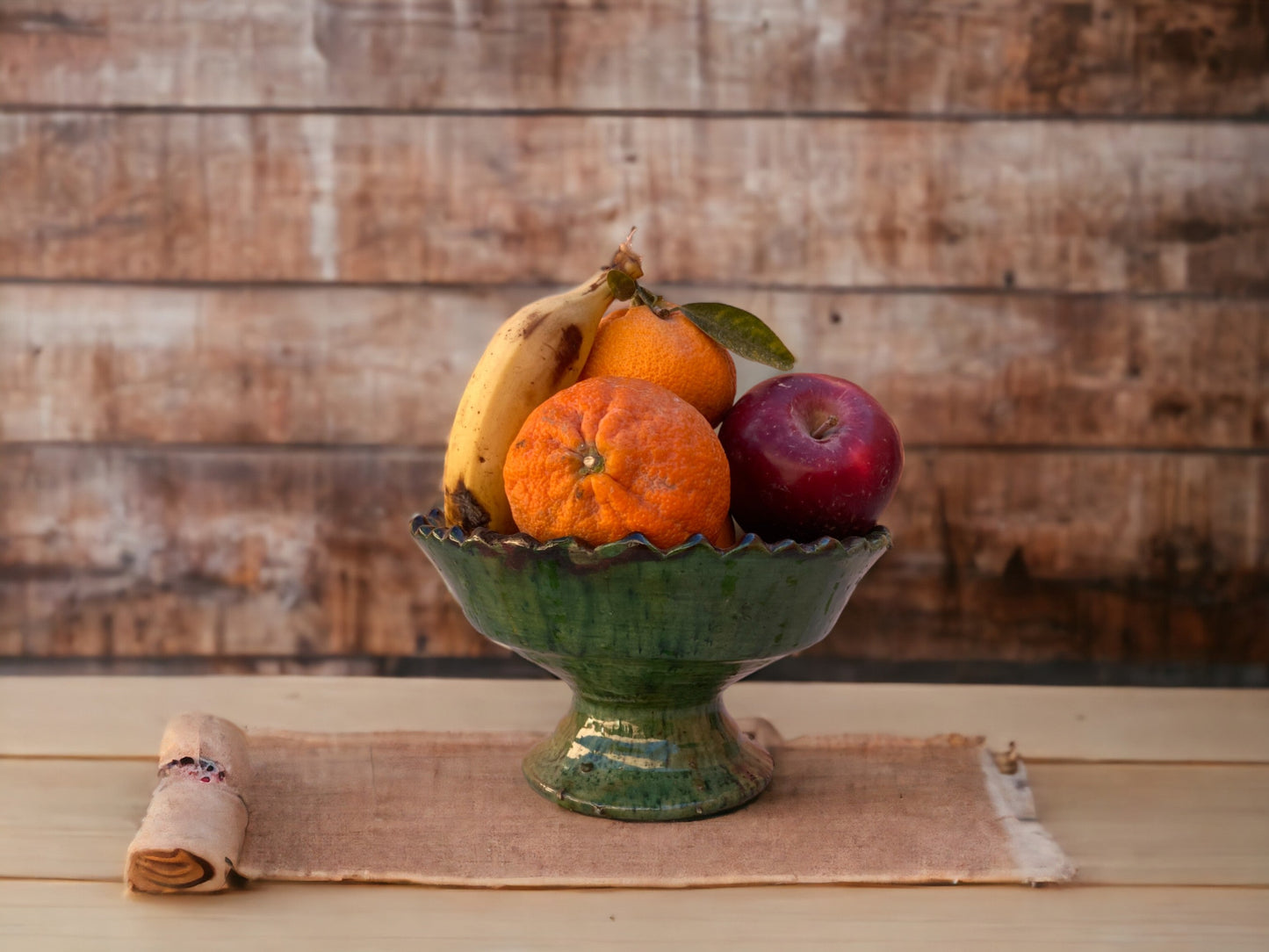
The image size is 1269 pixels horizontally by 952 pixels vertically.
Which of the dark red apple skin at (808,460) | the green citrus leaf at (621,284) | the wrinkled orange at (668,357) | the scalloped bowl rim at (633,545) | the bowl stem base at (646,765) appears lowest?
the bowl stem base at (646,765)

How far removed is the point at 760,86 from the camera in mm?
1219

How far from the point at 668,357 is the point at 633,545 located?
141 millimetres

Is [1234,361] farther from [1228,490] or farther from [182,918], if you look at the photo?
[182,918]

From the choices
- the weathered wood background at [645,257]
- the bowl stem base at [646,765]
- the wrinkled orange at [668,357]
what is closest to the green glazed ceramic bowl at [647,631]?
the bowl stem base at [646,765]

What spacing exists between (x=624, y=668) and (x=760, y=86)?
749 mm

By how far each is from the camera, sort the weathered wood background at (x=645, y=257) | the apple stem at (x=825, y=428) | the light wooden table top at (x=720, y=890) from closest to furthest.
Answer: the light wooden table top at (x=720, y=890) → the apple stem at (x=825, y=428) → the weathered wood background at (x=645, y=257)

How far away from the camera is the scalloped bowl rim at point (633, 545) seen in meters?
0.62

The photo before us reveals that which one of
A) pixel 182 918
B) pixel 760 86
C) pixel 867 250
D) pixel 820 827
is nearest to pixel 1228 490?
pixel 867 250

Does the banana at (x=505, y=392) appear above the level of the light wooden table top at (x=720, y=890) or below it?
above

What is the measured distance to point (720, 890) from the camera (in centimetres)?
62

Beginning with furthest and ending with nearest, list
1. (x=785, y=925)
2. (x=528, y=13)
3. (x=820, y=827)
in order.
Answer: (x=528, y=13) < (x=820, y=827) < (x=785, y=925)

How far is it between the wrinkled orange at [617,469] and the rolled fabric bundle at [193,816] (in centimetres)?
23

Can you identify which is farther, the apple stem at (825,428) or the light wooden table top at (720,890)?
the apple stem at (825,428)

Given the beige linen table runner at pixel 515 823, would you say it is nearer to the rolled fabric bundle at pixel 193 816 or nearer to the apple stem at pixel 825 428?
the rolled fabric bundle at pixel 193 816
